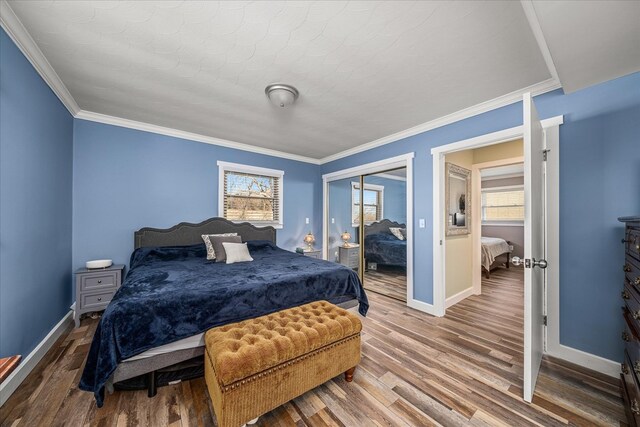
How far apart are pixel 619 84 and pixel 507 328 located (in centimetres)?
253

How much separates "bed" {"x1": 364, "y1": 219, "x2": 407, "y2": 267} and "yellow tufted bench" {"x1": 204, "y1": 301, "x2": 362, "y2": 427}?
2555 mm

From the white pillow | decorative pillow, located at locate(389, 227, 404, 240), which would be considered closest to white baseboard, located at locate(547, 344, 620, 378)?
decorative pillow, located at locate(389, 227, 404, 240)

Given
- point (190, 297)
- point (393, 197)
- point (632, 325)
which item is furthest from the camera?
point (393, 197)

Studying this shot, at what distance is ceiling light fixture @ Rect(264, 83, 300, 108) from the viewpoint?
2398 millimetres

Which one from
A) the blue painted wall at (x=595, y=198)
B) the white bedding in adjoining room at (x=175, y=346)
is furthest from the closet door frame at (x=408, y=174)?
the white bedding in adjoining room at (x=175, y=346)

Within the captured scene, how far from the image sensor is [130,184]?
3.39 m

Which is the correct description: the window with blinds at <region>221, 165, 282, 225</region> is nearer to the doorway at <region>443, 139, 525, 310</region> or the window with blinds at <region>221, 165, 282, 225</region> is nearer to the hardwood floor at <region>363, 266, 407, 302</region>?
the hardwood floor at <region>363, 266, 407, 302</region>

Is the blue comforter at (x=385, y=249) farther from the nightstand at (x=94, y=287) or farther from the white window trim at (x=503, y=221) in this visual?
the white window trim at (x=503, y=221)

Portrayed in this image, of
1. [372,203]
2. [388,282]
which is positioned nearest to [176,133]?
[372,203]

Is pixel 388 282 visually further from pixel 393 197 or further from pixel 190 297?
pixel 190 297

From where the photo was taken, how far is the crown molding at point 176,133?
3.14 meters

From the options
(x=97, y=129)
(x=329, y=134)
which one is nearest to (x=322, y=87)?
Result: (x=329, y=134)

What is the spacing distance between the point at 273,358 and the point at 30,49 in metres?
2.94

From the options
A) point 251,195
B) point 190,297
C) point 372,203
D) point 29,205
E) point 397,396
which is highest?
point 251,195
